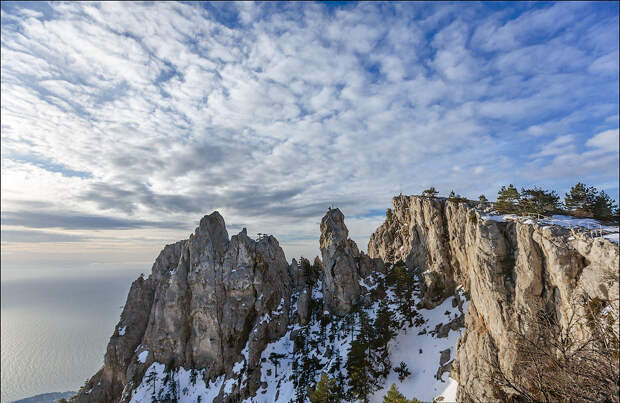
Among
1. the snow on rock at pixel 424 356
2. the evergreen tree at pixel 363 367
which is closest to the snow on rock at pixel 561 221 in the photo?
the snow on rock at pixel 424 356

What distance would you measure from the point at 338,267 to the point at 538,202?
44753 mm

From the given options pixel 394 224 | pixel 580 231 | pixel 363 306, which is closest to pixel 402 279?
pixel 363 306

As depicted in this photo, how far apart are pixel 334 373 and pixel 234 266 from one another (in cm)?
3842

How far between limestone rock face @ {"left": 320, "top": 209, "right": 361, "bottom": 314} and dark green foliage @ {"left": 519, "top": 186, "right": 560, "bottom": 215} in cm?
4120

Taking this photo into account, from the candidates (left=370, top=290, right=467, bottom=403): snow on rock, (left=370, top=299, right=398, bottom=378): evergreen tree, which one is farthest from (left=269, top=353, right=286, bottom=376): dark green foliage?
(left=370, top=290, right=467, bottom=403): snow on rock

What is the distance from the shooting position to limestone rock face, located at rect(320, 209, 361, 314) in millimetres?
70250

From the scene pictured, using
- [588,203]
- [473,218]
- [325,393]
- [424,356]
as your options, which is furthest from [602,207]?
[325,393]

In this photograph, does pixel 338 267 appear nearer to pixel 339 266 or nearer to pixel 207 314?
pixel 339 266

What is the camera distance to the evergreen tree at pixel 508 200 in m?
41.9

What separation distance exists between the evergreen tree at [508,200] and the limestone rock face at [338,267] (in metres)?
38.6

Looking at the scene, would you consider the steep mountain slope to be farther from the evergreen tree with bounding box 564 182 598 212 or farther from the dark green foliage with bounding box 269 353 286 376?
the evergreen tree with bounding box 564 182 598 212

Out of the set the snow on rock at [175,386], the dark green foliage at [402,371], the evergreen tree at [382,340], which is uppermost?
the evergreen tree at [382,340]

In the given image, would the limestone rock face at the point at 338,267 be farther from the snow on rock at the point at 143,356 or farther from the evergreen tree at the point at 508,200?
the snow on rock at the point at 143,356

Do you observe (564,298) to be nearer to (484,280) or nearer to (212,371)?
(484,280)
